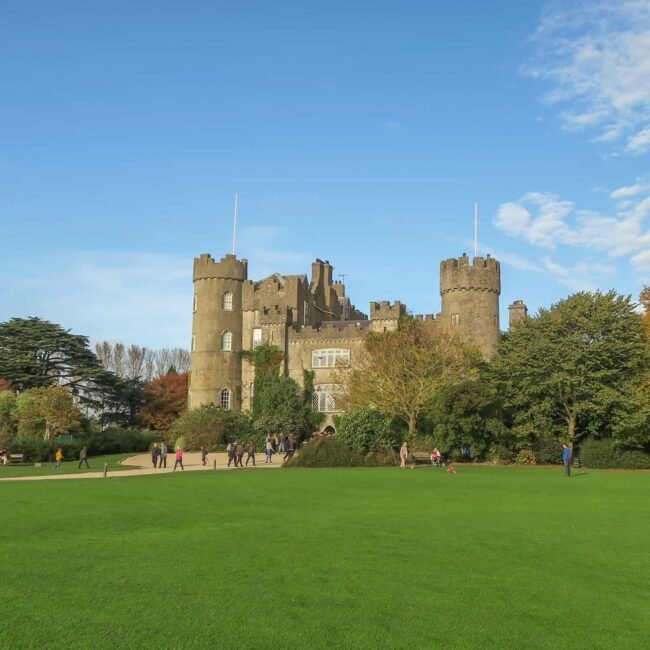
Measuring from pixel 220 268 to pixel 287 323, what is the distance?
7.60 meters

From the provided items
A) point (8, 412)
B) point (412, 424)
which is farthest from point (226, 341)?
point (412, 424)

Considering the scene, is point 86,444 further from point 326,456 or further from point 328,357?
point 328,357

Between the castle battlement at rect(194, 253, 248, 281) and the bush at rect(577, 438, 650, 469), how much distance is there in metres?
32.3

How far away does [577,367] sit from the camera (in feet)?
121

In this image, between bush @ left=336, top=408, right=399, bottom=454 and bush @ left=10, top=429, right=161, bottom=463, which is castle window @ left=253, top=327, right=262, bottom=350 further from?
bush @ left=336, top=408, right=399, bottom=454

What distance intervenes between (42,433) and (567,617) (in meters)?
49.7

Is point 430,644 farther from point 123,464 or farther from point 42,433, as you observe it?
point 42,433

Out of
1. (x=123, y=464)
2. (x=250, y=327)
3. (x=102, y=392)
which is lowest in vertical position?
(x=123, y=464)

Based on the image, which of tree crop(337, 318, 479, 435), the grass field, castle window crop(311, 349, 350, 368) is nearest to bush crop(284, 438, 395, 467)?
tree crop(337, 318, 479, 435)

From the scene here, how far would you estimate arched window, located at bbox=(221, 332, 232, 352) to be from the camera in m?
57.8

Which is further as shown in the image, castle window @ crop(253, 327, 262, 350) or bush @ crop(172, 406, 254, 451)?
castle window @ crop(253, 327, 262, 350)

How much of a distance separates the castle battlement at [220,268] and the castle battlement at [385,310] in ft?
39.2

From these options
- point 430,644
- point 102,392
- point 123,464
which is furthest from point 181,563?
point 102,392

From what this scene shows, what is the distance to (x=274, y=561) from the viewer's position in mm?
11016
